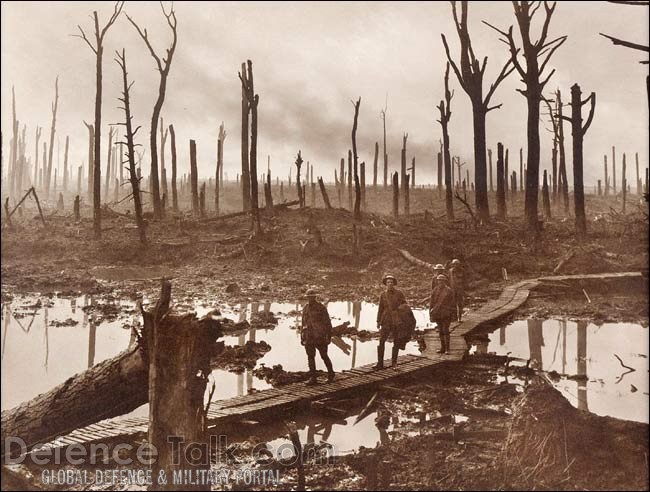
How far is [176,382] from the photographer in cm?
518

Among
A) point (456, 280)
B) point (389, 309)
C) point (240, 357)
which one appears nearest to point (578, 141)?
point (456, 280)

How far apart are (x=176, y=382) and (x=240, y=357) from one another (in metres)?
4.87

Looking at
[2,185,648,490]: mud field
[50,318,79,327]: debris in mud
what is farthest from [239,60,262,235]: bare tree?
[50,318,79,327]: debris in mud

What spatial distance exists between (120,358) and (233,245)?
16433 millimetres

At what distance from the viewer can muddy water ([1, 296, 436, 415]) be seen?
898 centimetres

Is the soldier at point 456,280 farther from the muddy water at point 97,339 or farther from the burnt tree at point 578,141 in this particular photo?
the burnt tree at point 578,141

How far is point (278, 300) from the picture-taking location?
51.5ft

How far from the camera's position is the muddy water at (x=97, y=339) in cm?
898

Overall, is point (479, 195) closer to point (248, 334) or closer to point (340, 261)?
point (340, 261)

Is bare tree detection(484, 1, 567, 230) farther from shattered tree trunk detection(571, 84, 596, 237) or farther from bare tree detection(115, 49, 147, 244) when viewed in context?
bare tree detection(115, 49, 147, 244)

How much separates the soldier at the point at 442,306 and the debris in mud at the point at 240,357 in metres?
3.23

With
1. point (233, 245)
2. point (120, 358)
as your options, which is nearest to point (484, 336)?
point (120, 358)

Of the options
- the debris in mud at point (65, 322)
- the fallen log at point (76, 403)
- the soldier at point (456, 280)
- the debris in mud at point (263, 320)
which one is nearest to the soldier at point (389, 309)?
the soldier at point (456, 280)

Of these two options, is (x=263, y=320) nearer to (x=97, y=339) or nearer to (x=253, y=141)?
(x=97, y=339)
